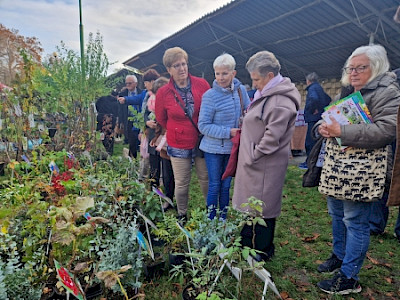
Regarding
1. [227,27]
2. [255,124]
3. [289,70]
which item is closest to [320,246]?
[255,124]

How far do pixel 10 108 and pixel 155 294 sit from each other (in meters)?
2.70

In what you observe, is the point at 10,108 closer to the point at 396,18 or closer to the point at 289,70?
the point at 396,18

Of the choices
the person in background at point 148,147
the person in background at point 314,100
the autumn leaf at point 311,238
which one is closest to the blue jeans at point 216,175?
the autumn leaf at point 311,238

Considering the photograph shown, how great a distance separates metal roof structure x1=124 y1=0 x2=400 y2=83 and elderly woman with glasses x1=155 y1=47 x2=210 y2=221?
3.78 meters

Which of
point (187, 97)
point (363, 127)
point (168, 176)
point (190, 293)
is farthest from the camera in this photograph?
point (168, 176)

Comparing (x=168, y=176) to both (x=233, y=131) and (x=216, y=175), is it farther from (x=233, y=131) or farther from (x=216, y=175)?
(x=233, y=131)

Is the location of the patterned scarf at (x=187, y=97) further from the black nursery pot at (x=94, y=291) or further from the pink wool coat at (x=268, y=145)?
the black nursery pot at (x=94, y=291)

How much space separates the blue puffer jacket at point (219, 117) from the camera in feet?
8.43

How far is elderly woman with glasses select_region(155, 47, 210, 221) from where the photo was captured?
9.01ft

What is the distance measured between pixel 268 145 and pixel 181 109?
1.01 meters

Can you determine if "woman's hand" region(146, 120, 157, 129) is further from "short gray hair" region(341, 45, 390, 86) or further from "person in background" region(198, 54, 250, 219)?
"short gray hair" region(341, 45, 390, 86)

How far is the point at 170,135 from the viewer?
9.44 ft

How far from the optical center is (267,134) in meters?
2.09

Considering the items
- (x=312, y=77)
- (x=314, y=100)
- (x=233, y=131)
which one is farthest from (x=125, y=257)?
(x=312, y=77)
